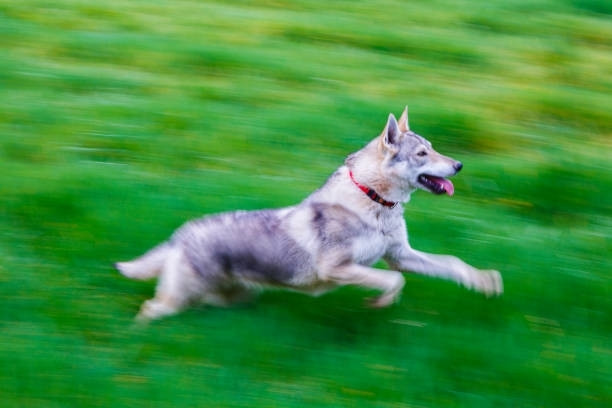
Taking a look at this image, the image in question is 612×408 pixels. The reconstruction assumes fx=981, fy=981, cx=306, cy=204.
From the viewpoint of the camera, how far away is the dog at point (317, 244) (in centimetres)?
675

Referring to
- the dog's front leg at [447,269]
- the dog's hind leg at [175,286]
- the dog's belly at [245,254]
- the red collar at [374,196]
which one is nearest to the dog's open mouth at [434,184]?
the red collar at [374,196]

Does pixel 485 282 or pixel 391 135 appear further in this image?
pixel 391 135

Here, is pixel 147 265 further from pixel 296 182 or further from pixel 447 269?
pixel 296 182

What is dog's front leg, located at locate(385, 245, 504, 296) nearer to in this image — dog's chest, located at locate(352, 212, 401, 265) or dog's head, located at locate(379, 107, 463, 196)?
dog's chest, located at locate(352, 212, 401, 265)

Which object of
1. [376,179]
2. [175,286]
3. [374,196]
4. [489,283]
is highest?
[376,179]

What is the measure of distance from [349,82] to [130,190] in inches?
155

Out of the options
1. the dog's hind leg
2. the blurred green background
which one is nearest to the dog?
the dog's hind leg

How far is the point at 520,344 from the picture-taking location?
640 cm

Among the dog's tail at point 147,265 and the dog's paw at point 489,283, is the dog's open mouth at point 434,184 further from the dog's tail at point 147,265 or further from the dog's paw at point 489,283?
the dog's tail at point 147,265

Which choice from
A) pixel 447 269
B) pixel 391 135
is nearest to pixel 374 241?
pixel 447 269

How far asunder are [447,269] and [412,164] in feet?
2.55

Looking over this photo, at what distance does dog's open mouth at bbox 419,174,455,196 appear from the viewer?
684cm

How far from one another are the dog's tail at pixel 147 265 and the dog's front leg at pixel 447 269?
159 cm

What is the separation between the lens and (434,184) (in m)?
6.86
